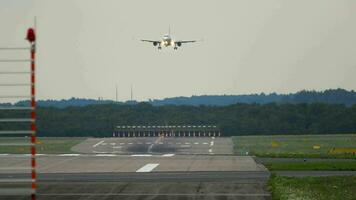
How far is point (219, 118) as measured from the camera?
502ft

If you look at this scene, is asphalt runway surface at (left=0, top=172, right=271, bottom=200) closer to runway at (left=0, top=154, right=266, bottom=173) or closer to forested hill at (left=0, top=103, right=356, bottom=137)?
runway at (left=0, top=154, right=266, bottom=173)

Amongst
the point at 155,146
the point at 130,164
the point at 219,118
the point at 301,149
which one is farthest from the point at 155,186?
the point at 219,118

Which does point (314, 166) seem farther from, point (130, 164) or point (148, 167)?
point (130, 164)

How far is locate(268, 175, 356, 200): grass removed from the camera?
3488 cm

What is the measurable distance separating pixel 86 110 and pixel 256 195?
129 m

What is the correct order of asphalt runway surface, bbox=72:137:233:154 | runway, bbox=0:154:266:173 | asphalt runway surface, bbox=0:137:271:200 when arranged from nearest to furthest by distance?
asphalt runway surface, bbox=0:137:271:200, runway, bbox=0:154:266:173, asphalt runway surface, bbox=72:137:233:154

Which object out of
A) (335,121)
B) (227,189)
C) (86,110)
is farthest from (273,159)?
(86,110)

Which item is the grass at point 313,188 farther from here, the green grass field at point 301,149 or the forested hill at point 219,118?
the forested hill at point 219,118

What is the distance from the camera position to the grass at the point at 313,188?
34.9 m

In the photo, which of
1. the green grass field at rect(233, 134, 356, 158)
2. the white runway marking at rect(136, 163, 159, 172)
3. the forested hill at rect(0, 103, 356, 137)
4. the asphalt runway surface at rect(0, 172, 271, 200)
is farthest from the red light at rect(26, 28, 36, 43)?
the forested hill at rect(0, 103, 356, 137)

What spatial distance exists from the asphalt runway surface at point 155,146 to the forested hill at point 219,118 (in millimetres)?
35636

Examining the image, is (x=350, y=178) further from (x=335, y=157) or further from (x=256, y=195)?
(x=335, y=157)

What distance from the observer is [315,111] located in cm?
15188

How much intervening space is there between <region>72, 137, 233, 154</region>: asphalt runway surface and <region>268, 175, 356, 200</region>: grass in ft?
126
